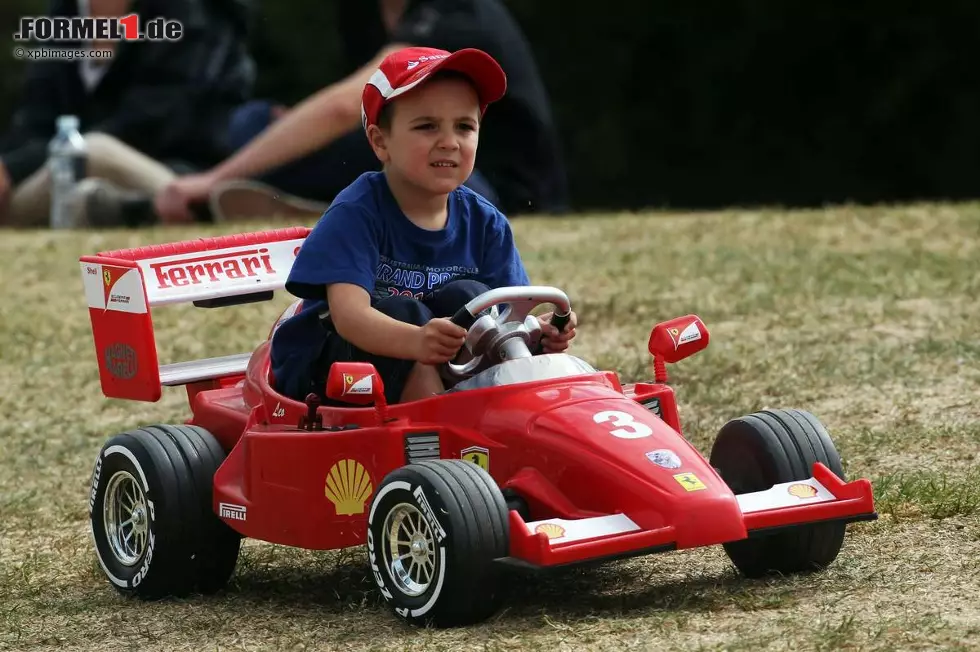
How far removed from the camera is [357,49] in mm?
12484

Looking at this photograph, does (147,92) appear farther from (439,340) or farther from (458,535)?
(458,535)

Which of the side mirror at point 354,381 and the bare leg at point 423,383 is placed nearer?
the side mirror at point 354,381

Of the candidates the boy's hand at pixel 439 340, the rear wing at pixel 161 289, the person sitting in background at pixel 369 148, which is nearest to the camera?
the boy's hand at pixel 439 340

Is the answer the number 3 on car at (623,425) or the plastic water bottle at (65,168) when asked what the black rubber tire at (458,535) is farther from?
the plastic water bottle at (65,168)

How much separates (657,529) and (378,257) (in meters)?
1.15

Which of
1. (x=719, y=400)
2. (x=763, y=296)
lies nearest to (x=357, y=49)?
(x=763, y=296)

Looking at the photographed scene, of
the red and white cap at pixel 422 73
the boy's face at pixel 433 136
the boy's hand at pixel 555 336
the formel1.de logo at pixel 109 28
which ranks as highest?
the formel1.de logo at pixel 109 28

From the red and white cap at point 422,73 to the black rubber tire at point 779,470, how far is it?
1.12 metres

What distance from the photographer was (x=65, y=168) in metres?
13.6

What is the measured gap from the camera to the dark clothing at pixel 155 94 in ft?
49.3

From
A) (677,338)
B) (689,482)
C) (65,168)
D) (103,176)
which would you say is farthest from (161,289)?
(103,176)

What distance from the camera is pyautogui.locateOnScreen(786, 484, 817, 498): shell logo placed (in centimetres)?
427

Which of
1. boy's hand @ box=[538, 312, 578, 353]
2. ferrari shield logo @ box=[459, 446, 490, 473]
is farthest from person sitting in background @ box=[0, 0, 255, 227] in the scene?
ferrari shield logo @ box=[459, 446, 490, 473]

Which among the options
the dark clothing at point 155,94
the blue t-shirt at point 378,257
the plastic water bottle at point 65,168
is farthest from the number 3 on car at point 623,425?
the dark clothing at point 155,94
